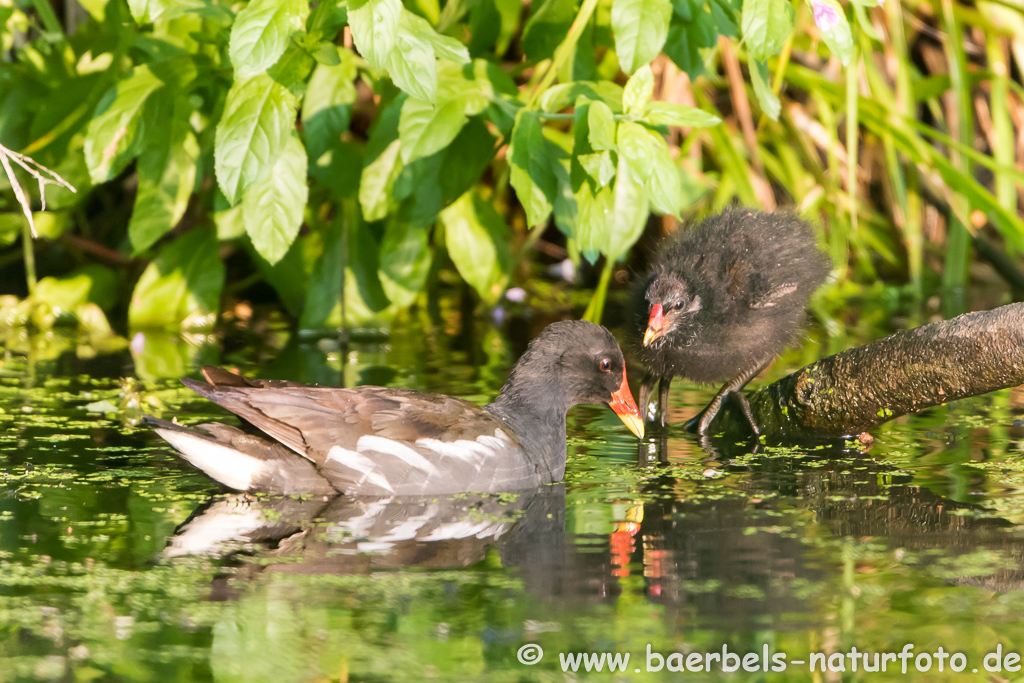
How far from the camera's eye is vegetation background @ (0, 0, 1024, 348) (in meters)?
4.05

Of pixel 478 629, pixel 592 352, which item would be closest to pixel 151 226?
pixel 592 352

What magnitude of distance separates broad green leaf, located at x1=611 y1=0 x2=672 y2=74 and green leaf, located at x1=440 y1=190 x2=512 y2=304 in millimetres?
2447

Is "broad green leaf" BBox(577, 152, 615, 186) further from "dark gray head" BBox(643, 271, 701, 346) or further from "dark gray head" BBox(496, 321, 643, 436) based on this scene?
"dark gray head" BBox(643, 271, 701, 346)

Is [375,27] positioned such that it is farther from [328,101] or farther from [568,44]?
[328,101]

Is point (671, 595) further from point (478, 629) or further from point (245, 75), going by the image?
point (245, 75)

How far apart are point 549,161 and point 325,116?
123 cm

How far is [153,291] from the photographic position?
262 inches

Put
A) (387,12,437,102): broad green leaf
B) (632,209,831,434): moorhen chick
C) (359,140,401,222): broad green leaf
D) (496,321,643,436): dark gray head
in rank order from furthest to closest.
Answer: (359,140,401,222): broad green leaf → (632,209,831,434): moorhen chick → (496,321,643,436): dark gray head → (387,12,437,102): broad green leaf

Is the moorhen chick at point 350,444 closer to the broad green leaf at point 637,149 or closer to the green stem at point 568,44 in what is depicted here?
the broad green leaf at point 637,149

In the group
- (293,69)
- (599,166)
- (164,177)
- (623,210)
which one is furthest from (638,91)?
(164,177)

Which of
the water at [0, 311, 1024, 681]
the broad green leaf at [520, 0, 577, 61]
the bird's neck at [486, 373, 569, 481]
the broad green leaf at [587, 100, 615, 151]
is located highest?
the broad green leaf at [520, 0, 577, 61]

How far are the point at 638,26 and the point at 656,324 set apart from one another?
3.95 feet

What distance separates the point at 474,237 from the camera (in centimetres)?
621

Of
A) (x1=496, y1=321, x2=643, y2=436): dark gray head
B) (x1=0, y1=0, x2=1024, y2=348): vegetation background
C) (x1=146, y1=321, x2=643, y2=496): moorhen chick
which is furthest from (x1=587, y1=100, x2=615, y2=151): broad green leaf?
(x1=146, y1=321, x2=643, y2=496): moorhen chick
